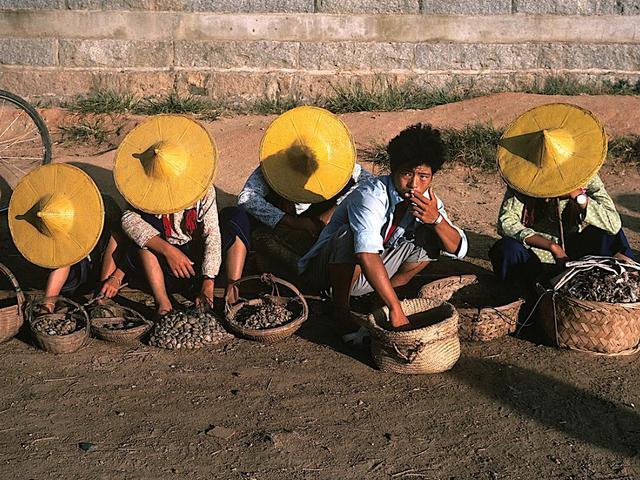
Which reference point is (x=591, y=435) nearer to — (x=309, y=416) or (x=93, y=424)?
(x=309, y=416)

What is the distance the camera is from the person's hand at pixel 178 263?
433 cm

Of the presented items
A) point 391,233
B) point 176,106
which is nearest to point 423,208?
point 391,233

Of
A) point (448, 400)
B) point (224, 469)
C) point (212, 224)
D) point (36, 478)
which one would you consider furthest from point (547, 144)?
point (36, 478)

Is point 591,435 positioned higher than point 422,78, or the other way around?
point 422,78

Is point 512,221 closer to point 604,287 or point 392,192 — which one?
point 604,287

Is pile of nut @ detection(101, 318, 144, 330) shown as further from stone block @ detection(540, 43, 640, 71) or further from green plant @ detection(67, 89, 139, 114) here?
stone block @ detection(540, 43, 640, 71)

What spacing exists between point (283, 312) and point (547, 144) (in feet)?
5.07

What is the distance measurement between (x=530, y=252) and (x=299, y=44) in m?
4.55

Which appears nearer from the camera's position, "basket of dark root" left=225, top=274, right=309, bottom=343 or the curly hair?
the curly hair

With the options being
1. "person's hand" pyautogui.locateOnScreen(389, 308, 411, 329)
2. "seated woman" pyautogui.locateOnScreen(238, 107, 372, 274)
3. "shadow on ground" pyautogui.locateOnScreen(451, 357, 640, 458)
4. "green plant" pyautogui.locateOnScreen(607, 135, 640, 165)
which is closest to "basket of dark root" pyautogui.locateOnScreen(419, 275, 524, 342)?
"shadow on ground" pyautogui.locateOnScreen(451, 357, 640, 458)

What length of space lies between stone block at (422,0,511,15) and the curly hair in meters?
4.85

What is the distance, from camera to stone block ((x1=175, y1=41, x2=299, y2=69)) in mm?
8344

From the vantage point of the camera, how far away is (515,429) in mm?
3385

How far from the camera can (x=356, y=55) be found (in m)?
8.41
